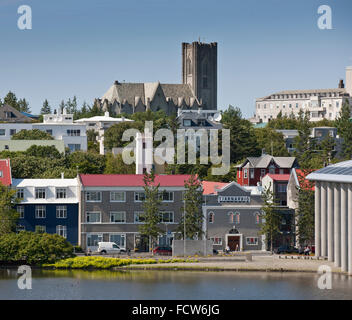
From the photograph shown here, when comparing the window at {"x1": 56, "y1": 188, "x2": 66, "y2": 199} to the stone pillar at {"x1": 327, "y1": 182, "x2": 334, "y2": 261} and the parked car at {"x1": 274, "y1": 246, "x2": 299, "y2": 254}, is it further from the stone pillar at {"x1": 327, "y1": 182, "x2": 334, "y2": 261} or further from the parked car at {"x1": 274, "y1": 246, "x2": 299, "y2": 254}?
the stone pillar at {"x1": 327, "y1": 182, "x2": 334, "y2": 261}

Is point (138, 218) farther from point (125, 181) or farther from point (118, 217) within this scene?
point (125, 181)

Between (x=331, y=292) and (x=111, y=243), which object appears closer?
(x=331, y=292)

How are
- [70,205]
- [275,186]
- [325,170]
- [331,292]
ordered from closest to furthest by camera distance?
1. [331,292]
2. [325,170]
3. [70,205]
4. [275,186]

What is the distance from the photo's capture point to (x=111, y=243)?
292 ft

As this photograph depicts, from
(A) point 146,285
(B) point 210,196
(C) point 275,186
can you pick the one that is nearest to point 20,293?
(A) point 146,285

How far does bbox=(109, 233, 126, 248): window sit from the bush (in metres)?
9.43

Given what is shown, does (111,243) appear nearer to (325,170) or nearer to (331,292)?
(325,170)

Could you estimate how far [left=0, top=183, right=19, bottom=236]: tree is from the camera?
284 ft

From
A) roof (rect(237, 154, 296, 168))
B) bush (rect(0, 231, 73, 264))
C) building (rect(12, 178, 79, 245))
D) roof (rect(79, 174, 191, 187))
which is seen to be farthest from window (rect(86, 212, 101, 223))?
roof (rect(237, 154, 296, 168))

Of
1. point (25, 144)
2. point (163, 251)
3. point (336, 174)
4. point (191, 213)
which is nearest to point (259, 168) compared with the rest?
point (191, 213)

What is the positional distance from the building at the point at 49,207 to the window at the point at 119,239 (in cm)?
323

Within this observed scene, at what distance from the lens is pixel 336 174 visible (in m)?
75.8

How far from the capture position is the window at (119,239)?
298 ft

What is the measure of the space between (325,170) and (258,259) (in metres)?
10.2
